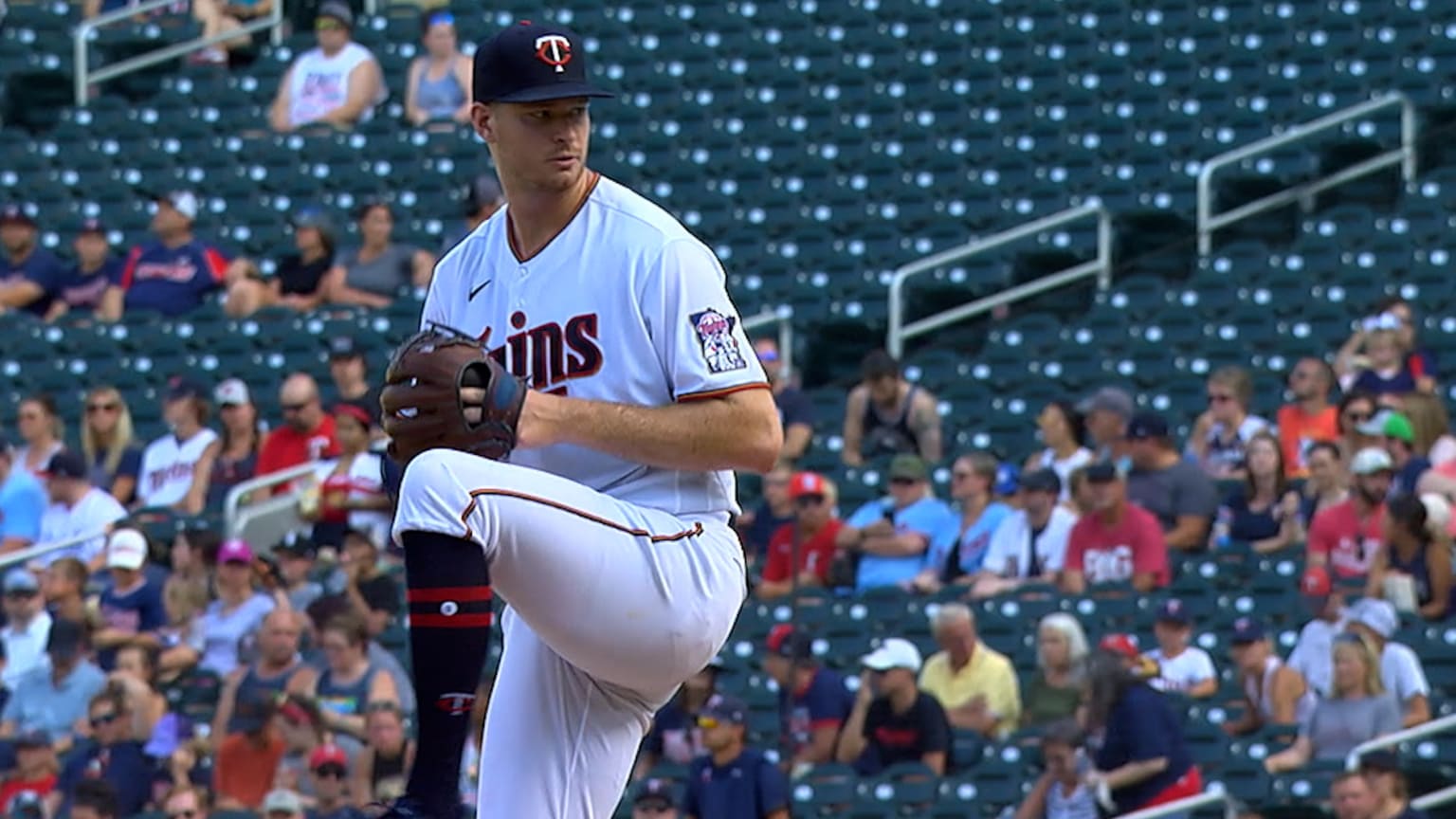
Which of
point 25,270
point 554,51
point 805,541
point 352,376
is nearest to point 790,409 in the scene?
point 805,541

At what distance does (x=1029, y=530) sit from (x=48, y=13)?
8.35m

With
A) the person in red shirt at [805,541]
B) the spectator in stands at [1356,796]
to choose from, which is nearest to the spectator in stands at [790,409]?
the person in red shirt at [805,541]

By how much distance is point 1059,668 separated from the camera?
32.8 ft

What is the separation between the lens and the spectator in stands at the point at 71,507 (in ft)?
41.0

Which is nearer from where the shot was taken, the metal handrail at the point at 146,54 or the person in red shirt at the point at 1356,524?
the person in red shirt at the point at 1356,524

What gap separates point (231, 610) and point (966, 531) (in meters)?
2.88

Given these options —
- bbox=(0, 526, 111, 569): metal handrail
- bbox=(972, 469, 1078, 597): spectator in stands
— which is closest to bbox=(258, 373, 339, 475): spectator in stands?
bbox=(0, 526, 111, 569): metal handrail

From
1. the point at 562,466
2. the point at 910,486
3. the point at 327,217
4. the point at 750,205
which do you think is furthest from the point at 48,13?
the point at 562,466

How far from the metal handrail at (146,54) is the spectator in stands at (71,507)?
4.30m

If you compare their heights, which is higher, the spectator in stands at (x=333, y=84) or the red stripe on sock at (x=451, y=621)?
the spectator in stands at (x=333, y=84)

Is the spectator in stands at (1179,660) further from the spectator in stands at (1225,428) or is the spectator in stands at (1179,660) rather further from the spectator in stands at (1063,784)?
the spectator in stands at (1225,428)

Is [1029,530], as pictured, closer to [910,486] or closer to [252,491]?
[910,486]

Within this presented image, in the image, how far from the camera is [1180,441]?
38.6ft

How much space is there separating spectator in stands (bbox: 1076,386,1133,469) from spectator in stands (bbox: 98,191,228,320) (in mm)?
4940
